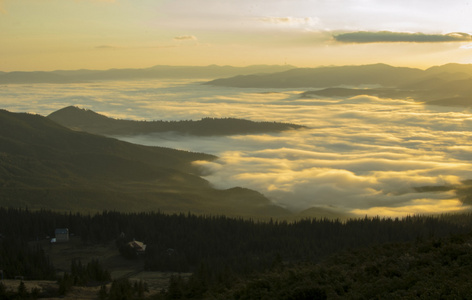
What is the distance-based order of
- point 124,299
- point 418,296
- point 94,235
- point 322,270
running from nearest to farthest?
point 418,296 → point 322,270 → point 124,299 → point 94,235

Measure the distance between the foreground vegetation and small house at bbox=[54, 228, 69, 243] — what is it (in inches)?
117

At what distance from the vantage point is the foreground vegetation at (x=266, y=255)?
4372 centimetres

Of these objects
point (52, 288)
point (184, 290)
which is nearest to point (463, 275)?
point (184, 290)

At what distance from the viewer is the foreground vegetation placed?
43719 mm

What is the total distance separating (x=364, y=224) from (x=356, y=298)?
8237 cm

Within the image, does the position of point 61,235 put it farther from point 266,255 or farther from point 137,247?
point 266,255

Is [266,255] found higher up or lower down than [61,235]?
higher up

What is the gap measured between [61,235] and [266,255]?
4131cm

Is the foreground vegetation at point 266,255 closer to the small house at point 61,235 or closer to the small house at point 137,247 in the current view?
the small house at point 137,247

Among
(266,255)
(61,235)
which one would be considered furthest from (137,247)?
(266,255)

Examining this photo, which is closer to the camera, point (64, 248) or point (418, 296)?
point (418, 296)

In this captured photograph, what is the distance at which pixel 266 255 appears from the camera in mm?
95750

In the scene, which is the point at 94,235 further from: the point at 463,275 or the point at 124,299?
the point at 463,275

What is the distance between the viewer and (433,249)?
1994 inches
